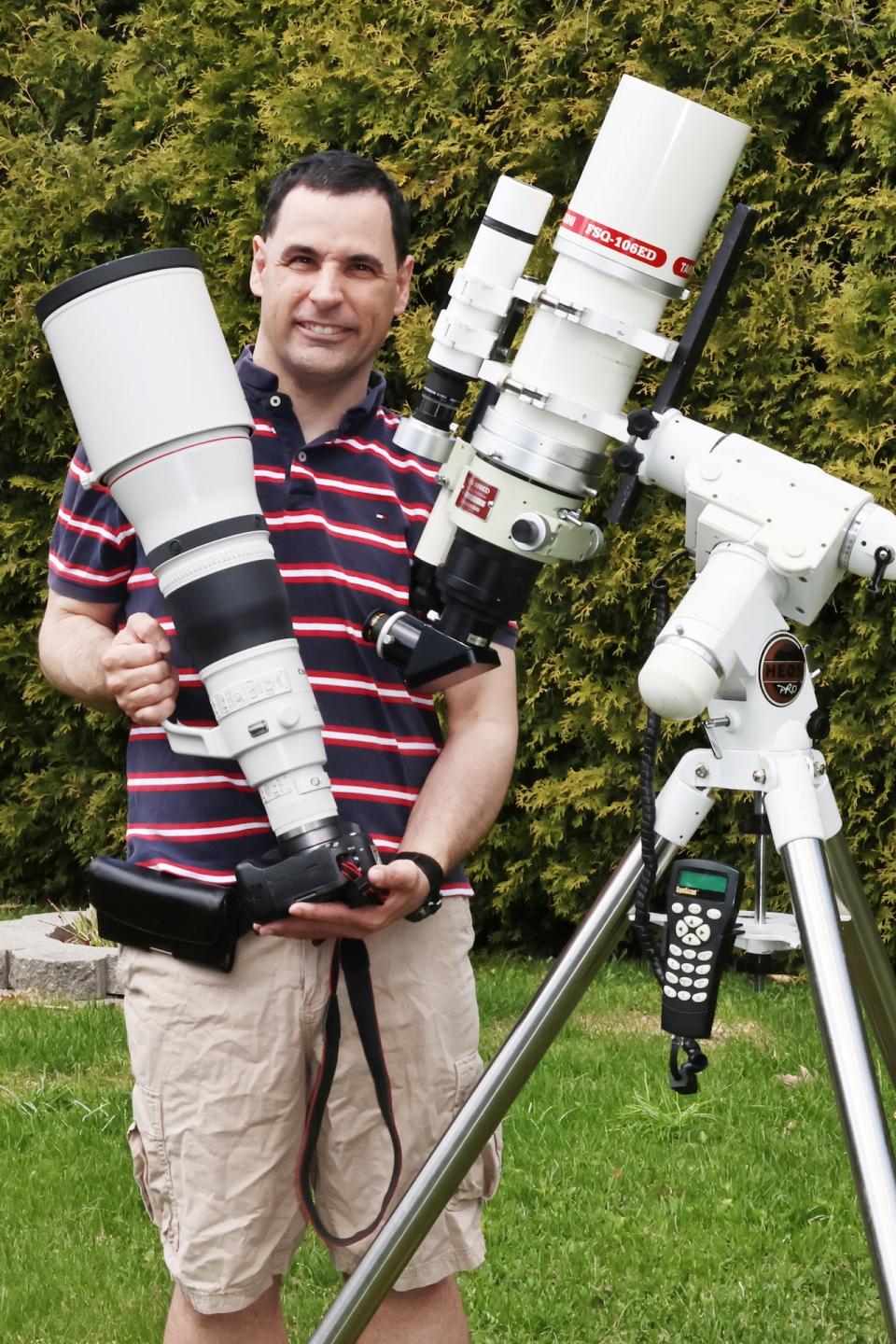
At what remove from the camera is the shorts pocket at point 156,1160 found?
2107 millimetres

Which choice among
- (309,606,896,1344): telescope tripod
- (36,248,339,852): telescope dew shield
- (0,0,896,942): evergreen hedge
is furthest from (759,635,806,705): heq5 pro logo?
(0,0,896,942): evergreen hedge

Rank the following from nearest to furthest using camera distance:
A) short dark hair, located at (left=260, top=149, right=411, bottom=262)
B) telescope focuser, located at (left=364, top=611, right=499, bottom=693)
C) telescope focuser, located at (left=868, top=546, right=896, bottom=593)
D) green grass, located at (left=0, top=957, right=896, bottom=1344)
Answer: telescope focuser, located at (left=868, top=546, right=896, bottom=593) → telescope focuser, located at (left=364, top=611, right=499, bottom=693) → short dark hair, located at (left=260, top=149, right=411, bottom=262) → green grass, located at (left=0, top=957, right=896, bottom=1344)

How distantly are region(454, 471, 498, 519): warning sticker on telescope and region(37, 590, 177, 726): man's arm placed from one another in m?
0.46

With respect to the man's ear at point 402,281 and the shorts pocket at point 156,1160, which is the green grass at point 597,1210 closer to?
the shorts pocket at point 156,1160

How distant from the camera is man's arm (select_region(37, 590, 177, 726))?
1.92m

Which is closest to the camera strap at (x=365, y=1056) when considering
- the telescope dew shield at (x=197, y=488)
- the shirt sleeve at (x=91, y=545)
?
the telescope dew shield at (x=197, y=488)

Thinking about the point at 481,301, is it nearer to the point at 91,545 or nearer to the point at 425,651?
the point at 425,651

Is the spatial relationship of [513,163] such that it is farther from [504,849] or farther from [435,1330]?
[435,1330]

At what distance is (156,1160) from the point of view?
212 cm

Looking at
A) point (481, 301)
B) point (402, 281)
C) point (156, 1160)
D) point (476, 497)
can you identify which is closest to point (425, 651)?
point (476, 497)

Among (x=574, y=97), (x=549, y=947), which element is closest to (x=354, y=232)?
(x=574, y=97)

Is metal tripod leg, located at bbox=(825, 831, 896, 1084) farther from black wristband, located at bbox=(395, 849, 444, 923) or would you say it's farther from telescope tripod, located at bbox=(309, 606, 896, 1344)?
black wristband, located at bbox=(395, 849, 444, 923)

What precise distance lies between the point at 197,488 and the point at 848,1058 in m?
1.01

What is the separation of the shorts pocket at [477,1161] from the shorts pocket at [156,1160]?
41cm
